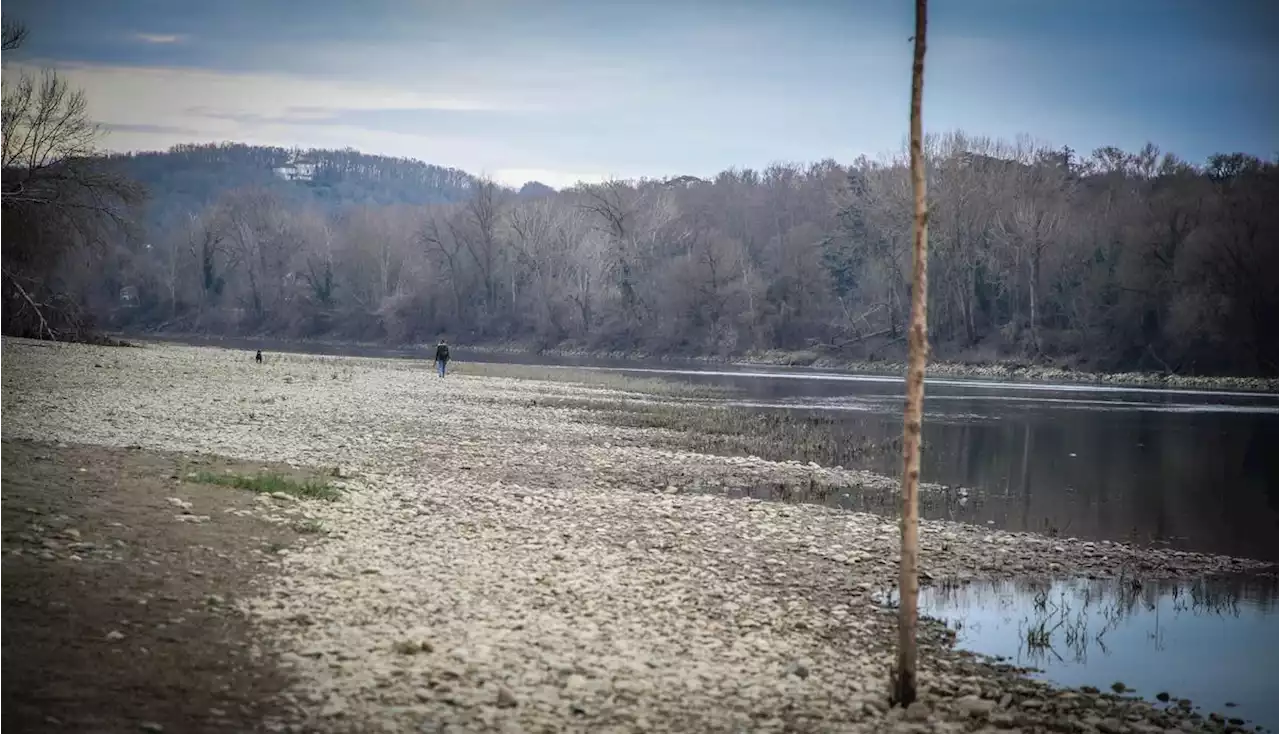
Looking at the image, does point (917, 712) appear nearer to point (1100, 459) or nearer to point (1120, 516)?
point (1120, 516)

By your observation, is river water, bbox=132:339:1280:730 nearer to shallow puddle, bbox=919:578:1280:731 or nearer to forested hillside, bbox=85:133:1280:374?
shallow puddle, bbox=919:578:1280:731

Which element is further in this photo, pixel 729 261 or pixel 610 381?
pixel 729 261

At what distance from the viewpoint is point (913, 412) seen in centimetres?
1057

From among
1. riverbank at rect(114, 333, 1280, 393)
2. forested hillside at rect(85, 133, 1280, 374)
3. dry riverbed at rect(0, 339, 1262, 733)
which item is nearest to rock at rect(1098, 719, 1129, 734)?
dry riverbed at rect(0, 339, 1262, 733)

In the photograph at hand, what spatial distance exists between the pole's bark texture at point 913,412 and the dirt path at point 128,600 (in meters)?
5.87

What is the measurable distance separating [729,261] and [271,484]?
113493 mm

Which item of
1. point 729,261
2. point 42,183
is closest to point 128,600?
point 42,183

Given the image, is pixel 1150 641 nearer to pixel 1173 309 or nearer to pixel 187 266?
pixel 1173 309

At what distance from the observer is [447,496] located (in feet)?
65.8

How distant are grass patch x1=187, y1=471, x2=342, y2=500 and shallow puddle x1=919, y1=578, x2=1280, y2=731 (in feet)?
33.5

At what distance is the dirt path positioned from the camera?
8.45 metres

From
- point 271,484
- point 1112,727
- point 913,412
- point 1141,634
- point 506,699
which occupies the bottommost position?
point 1141,634

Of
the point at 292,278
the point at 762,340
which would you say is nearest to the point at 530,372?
the point at 762,340

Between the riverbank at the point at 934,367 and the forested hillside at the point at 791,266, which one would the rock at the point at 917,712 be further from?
the riverbank at the point at 934,367
